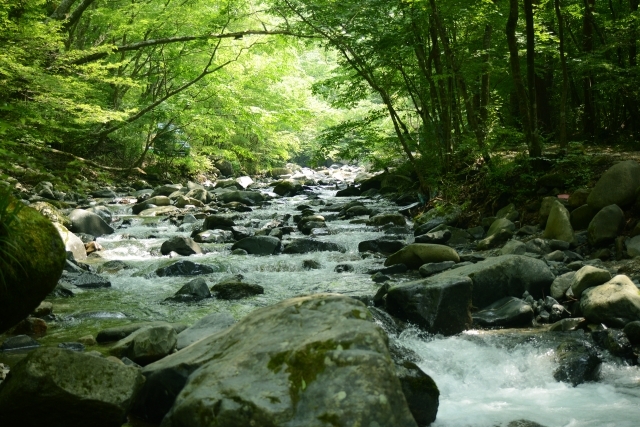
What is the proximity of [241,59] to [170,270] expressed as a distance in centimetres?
967

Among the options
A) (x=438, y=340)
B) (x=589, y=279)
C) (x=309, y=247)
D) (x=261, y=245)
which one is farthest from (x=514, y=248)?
(x=261, y=245)

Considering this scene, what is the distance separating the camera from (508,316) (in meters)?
5.05

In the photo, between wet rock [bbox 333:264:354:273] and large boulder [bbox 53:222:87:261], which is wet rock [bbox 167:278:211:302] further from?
large boulder [bbox 53:222:87:261]

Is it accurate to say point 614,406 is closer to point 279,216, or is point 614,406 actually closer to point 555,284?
point 555,284

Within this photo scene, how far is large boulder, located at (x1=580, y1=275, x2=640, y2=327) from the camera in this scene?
4.50 meters

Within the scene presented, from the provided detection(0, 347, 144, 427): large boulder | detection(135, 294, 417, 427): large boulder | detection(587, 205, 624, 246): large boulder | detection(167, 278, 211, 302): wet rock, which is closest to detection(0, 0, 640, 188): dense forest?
detection(587, 205, 624, 246): large boulder

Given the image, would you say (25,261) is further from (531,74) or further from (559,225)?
(531,74)

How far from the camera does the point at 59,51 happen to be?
997cm

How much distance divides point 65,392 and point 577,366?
10.7 feet

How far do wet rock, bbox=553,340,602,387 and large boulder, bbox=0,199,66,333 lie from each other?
3.41 metres

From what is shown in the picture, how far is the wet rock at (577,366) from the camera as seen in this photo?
3951 millimetres

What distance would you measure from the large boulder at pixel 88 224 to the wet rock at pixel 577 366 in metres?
8.73

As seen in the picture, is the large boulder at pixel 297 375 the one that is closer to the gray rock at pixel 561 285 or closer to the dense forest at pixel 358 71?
the gray rock at pixel 561 285

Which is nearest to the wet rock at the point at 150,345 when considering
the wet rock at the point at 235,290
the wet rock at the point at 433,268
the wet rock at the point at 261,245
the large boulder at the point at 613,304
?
the wet rock at the point at 235,290
